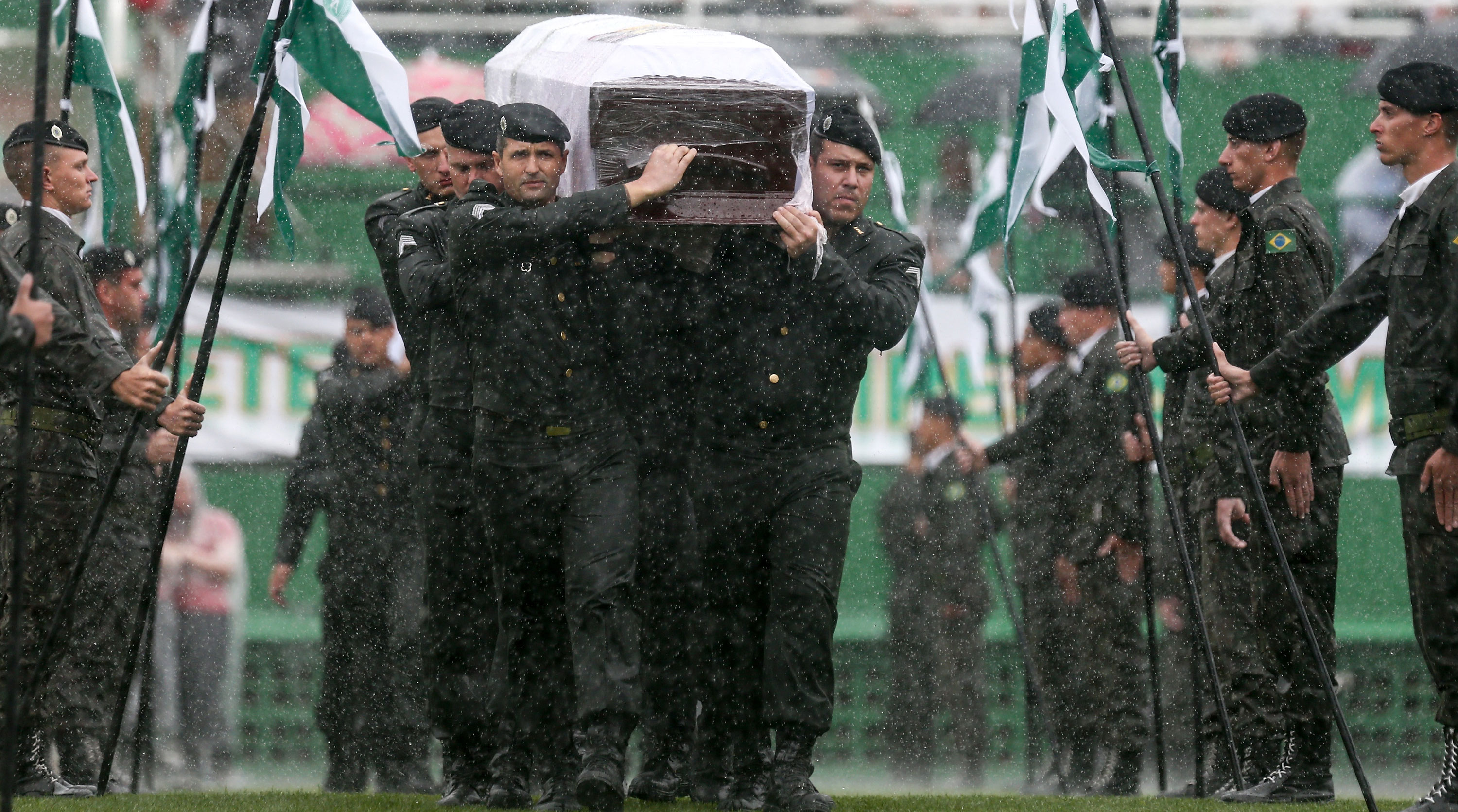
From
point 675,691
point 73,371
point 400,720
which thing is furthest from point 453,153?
point 400,720

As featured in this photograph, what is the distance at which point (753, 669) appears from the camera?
605 cm

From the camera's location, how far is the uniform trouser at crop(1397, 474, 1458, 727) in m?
5.36

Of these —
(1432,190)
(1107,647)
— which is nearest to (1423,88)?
(1432,190)

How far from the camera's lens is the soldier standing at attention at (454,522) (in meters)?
6.15

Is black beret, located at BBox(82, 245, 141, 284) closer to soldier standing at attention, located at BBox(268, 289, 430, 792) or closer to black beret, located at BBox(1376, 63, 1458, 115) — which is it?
soldier standing at attention, located at BBox(268, 289, 430, 792)

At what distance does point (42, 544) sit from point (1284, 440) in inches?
161

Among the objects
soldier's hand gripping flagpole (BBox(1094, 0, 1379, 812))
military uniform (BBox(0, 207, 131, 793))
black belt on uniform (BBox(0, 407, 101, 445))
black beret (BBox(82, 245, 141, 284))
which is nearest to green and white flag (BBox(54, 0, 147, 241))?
black beret (BBox(82, 245, 141, 284))

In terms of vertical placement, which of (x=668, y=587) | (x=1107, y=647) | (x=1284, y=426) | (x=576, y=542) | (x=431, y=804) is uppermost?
(x=1284, y=426)

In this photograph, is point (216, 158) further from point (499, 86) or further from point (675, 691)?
point (675, 691)

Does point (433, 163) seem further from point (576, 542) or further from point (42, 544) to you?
point (42, 544)

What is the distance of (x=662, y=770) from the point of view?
6414mm

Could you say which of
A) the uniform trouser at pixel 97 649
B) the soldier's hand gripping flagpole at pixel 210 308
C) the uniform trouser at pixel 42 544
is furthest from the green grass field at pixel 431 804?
the uniform trouser at pixel 97 649

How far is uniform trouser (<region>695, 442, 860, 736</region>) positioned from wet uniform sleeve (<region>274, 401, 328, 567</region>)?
284 cm

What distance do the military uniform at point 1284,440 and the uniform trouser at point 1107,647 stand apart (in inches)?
56.6
